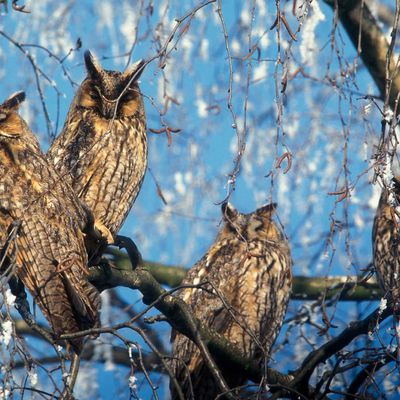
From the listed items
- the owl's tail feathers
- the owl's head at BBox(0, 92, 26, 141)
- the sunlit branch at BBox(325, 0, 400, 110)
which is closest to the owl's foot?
the owl's tail feathers

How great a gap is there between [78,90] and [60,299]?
1.48 m

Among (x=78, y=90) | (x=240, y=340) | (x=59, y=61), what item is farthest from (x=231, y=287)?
(x=59, y=61)

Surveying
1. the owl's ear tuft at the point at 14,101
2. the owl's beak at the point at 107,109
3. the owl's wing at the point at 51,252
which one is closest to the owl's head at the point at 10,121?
the owl's ear tuft at the point at 14,101

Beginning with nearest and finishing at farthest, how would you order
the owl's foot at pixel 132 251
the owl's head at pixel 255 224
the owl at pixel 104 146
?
the owl's foot at pixel 132 251, the owl at pixel 104 146, the owl's head at pixel 255 224

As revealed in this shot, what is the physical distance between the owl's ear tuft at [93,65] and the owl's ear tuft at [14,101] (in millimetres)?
A: 491

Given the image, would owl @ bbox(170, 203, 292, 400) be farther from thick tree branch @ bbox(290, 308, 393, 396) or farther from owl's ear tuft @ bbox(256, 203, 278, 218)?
thick tree branch @ bbox(290, 308, 393, 396)

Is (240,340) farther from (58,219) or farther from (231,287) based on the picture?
(58,219)

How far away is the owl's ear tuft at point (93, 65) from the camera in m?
3.92

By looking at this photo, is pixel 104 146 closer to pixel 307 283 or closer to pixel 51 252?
pixel 51 252

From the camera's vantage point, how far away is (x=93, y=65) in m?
3.93

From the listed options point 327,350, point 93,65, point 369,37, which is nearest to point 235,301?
point 327,350

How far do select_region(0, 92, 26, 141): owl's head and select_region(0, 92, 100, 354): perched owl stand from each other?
3.2 inches

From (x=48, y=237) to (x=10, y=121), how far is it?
62cm

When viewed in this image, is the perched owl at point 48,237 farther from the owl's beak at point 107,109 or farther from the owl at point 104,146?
the owl's beak at point 107,109
